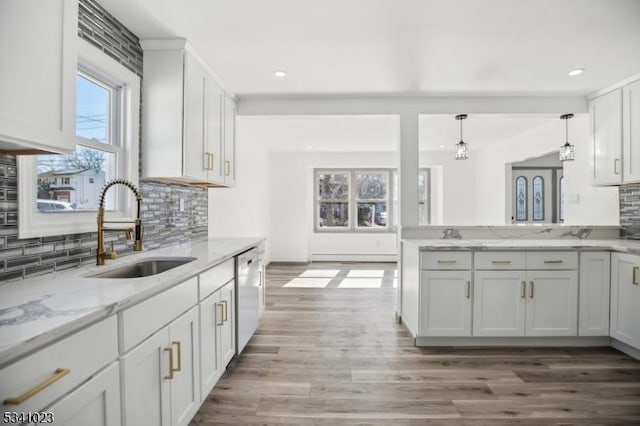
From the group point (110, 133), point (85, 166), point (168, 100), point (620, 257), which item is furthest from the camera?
point (620, 257)

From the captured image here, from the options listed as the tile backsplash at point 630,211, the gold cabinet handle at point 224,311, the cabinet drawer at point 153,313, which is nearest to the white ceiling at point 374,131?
the tile backsplash at point 630,211

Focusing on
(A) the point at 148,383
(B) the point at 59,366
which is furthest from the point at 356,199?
(B) the point at 59,366

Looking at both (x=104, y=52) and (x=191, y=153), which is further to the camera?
(x=191, y=153)

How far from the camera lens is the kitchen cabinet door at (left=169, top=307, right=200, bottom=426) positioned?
4.98ft

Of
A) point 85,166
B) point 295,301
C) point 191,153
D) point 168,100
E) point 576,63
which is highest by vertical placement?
point 576,63

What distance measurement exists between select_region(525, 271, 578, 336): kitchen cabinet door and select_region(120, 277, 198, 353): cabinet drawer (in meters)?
2.67

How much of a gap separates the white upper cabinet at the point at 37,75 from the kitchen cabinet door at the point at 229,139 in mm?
1817

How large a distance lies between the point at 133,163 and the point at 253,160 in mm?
3548

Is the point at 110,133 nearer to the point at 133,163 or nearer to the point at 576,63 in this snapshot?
the point at 133,163

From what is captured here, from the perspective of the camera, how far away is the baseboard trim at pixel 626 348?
2.63 meters

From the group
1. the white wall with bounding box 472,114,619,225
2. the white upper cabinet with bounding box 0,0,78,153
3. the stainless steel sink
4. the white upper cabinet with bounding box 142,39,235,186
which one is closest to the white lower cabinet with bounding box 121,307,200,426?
the stainless steel sink

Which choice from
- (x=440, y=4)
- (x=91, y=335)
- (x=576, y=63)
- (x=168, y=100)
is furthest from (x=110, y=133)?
(x=576, y=63)

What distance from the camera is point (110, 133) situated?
7.23 feet

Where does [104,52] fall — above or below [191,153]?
above
